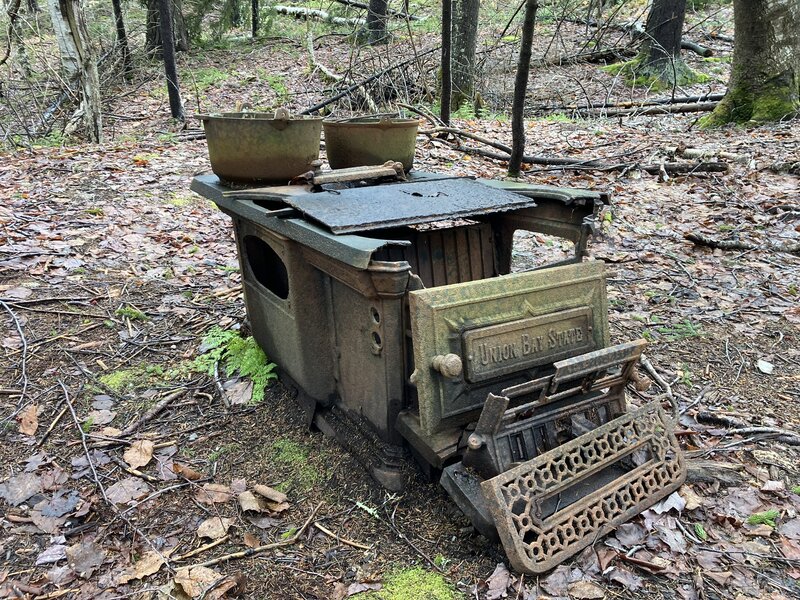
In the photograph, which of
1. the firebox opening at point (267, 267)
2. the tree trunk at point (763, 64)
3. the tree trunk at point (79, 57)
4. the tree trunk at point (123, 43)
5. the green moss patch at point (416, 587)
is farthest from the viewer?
the tree trunk at point (123, 43)

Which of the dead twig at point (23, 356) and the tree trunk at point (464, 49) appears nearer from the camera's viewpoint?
the dead twig at point (23, 356)

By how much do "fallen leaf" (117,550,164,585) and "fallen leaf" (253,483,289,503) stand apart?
0.51 metres

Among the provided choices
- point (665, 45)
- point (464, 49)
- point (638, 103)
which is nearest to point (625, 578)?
point (638, 103)

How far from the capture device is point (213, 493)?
110 inches

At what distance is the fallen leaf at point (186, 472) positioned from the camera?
9.52ft

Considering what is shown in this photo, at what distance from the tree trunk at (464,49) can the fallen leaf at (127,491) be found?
9.15m

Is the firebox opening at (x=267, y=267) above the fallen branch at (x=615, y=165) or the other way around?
the other way around

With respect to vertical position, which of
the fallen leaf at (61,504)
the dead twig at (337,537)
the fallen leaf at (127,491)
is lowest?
the dead twig at (337,537)

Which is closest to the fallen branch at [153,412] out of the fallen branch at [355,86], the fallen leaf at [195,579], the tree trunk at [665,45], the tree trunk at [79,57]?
the fallen leaf at [195,579]

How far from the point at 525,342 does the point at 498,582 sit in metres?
0.96

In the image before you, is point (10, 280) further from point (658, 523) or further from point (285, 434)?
point (658, 523)

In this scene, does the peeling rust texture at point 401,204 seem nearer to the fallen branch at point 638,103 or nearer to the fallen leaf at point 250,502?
the fallen leaf at point 250,502

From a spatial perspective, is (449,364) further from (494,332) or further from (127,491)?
(127,491)

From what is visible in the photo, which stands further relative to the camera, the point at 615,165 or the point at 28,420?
the point at 615,165
